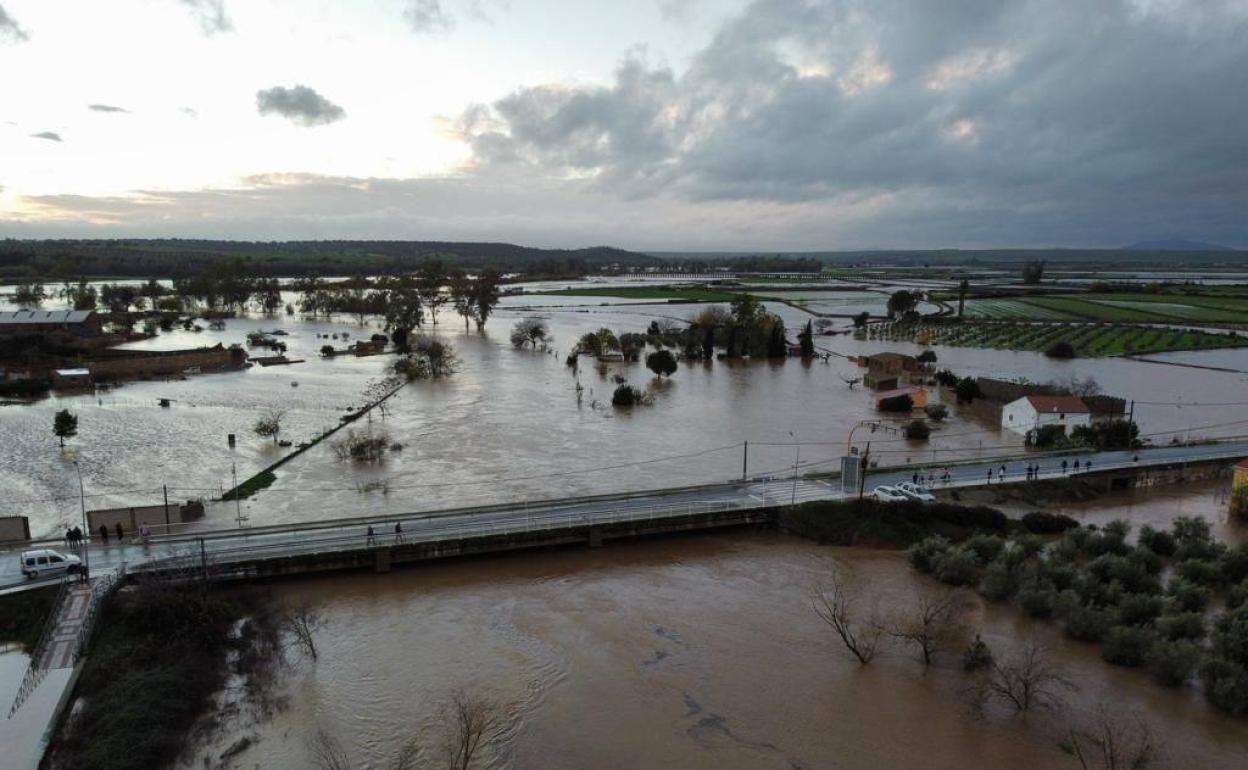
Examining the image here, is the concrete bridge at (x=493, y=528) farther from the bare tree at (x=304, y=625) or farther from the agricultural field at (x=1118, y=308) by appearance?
the agricultural field at (x=1118, y=308)

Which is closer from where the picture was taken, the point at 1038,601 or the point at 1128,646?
the point at 1128,646

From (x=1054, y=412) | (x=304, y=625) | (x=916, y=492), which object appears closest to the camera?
(x=304, y=625)

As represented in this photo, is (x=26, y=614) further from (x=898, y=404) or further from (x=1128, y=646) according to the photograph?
(x=898, y=404)

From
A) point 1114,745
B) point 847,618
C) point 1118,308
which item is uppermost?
point 1118,308

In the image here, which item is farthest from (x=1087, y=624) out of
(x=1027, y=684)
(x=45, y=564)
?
(x=45, y=564)

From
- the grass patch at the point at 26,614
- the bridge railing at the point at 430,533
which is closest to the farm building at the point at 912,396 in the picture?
the bridge railing at the point at 430,533

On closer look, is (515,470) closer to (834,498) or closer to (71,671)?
(834,498)
